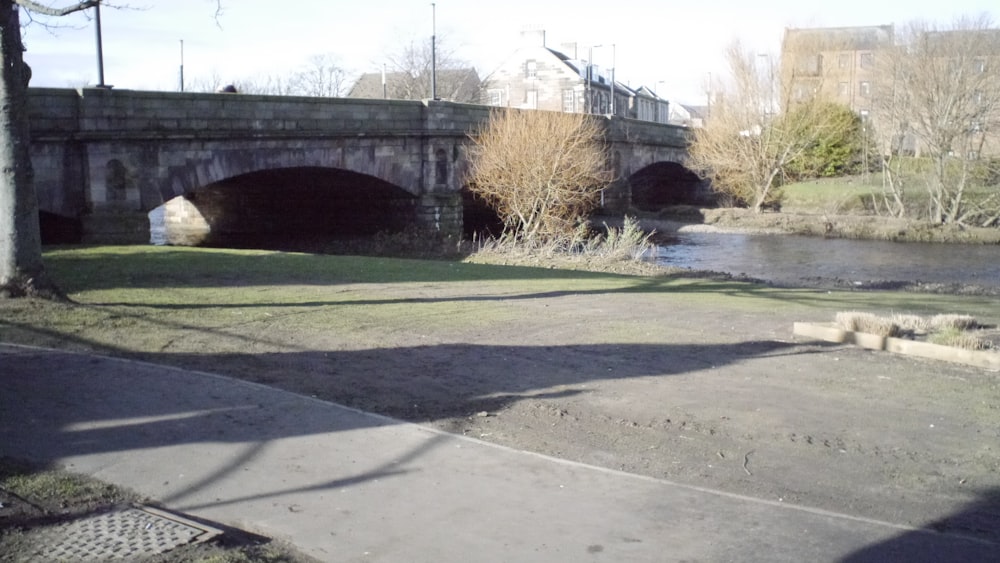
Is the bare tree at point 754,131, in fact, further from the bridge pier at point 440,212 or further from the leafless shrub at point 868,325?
the leafless shrub at point 868,325

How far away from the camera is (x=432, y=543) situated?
5238mm

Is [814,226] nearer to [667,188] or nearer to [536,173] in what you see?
[667,188]

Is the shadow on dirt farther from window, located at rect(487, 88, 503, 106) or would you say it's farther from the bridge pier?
window, located at rect(487, 88, 503, 106)

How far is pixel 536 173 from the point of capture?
98.9ft

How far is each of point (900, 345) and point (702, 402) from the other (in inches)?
153

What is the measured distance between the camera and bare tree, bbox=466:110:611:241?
30.2 m

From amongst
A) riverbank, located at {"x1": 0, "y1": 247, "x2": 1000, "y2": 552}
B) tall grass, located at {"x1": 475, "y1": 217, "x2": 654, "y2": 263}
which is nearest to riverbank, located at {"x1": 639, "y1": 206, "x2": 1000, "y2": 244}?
tall grass, located at {"x1": 475, "y1": 217, "x2": 654, "y2": 263}

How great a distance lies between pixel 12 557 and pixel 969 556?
5019mm

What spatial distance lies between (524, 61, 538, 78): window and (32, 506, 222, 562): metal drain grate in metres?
75.7

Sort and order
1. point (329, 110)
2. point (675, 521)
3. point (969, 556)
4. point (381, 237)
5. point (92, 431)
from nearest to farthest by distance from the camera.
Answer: point (969, 556) → point (675, 521) → point (92, 431) → point (329, 110) → point (381, 237)

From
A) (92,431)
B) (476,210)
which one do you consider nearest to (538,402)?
(92,431)

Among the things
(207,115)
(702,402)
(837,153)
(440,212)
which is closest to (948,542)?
(702,402)

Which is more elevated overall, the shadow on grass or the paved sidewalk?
the shadow on grass

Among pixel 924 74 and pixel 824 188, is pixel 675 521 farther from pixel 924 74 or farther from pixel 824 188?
pixel 824 188
